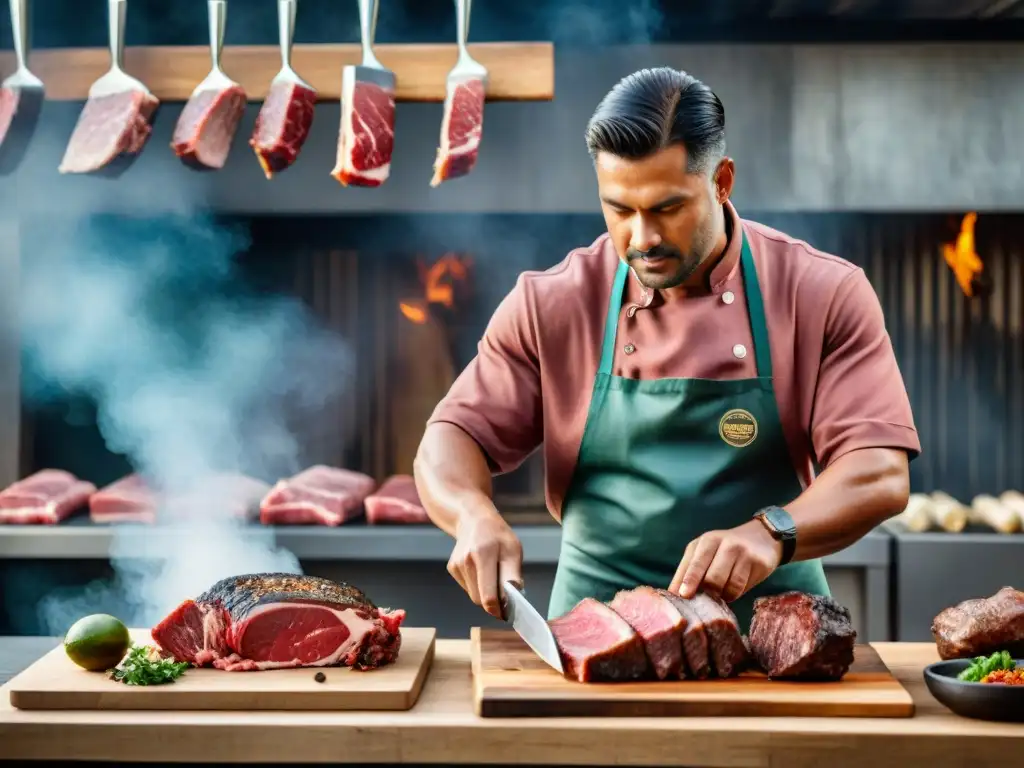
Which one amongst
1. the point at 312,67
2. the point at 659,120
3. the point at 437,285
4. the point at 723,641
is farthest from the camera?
the point at 437,285

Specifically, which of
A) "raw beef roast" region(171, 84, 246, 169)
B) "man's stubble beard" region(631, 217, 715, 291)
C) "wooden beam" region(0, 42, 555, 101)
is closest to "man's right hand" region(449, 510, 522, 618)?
"man's stubble beard" region(631, 217, 715, 291)

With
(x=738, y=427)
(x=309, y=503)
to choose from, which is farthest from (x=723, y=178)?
(x=309, y=503)

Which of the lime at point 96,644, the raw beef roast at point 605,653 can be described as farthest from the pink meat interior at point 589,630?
the lime at point 96,644

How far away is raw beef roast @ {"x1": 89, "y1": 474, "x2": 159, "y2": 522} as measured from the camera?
505 cm

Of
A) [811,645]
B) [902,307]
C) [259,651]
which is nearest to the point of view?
[811,645]

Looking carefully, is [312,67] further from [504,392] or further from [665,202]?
[665,202]

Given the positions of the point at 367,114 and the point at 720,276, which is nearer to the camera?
the point at 720,276

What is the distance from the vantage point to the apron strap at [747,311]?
3039 millimetres

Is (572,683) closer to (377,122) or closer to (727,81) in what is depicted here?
(377,122)

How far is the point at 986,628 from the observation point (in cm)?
267

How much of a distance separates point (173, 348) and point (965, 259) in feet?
11.7

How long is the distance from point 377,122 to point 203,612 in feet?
5.98

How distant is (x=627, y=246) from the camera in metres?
2.73

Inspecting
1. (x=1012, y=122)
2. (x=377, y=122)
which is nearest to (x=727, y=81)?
(x=1012, y=122)
